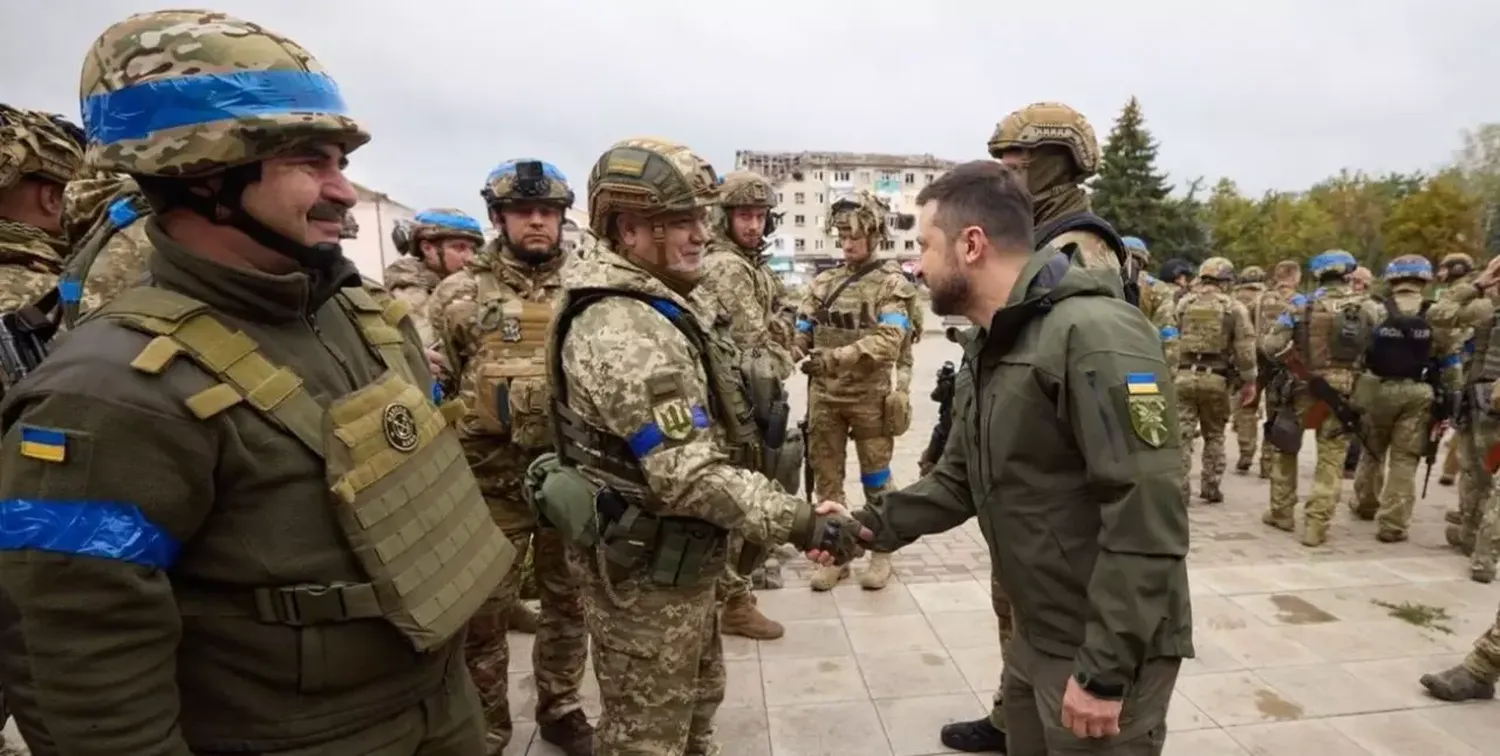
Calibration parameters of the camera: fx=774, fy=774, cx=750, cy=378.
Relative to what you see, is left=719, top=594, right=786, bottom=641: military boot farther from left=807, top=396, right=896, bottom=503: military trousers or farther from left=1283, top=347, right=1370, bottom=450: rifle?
left=1283, top=347, right=1370, bottom=450: rifle

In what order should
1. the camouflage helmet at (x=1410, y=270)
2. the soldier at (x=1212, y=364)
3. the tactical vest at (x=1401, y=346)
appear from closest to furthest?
the tactical vest at (x=1401, y=346)
the camouflage helmet at (x=1410, y=270)
the soldier at (x=1212, y=364)

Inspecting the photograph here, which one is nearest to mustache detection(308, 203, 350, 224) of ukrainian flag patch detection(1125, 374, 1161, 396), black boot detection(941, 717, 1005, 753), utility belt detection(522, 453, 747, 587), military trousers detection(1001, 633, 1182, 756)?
utility belt detection(522, 453, 747, 587)

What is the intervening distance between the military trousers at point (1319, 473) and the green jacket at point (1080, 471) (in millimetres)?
6022

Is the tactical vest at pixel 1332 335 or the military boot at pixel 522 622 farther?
the tactical vest at pixel 1332 335

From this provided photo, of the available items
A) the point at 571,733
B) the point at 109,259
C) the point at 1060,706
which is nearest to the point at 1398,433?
the point at 1060,706

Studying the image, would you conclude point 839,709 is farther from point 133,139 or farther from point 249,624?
point 133,139

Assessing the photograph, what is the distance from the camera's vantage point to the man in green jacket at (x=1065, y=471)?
207 centimetres

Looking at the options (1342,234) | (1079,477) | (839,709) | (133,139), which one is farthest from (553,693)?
(1342,234)

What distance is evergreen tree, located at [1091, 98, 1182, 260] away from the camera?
37562 mm

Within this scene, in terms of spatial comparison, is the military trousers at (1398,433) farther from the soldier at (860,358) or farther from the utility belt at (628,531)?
the utility belt at (628,531)

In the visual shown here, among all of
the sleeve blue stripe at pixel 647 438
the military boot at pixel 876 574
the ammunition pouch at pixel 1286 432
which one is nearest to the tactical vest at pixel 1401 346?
the ammunition pouch at pixel 1286 432

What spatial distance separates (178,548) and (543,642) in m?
2.70

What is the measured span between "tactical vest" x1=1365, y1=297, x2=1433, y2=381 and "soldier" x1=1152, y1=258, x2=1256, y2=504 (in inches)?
48.3

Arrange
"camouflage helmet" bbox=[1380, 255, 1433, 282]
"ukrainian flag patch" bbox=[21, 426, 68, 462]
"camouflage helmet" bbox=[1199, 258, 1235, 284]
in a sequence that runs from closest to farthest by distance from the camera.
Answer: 1. "ukrainian flag patch" bbox=[21, 426, 68, 462]
2. "camouflage helmet" bbox=[1380, 255, 1433, 282]
3. "camouflage helmet" bbox=[1199, 258, 1235, 284]
